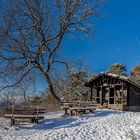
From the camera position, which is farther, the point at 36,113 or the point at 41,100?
the point at 41,100

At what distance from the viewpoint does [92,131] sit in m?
15.5

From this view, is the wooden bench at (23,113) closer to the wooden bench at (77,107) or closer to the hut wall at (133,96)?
the wooden bench at (77,107)

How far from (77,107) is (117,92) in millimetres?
8156

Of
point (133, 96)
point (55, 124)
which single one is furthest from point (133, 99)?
Answer: point (55, 124)

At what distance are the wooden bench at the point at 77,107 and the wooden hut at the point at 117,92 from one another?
5.47m

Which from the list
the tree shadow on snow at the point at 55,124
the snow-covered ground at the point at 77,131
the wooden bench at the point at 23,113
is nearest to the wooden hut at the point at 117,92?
the snow-covered ground at the point at 77,131

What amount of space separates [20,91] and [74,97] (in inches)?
358

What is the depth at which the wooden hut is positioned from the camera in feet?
95.8

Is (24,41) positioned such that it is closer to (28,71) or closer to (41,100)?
(28,71)

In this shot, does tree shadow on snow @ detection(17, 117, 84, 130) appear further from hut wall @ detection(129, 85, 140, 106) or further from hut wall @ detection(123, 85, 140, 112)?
hut wall @ detection(129, 85, 140, 106)

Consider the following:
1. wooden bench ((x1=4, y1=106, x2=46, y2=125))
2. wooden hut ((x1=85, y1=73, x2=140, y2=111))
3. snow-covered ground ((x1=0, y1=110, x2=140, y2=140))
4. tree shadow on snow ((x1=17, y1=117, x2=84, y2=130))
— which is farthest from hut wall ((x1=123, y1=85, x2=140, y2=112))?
wooden bench ((x1=4, y1=106, x2=46, y2=125))

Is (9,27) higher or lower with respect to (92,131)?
higher

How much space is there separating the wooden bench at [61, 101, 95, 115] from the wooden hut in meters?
5.47

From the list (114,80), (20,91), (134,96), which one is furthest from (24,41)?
(20,91)
